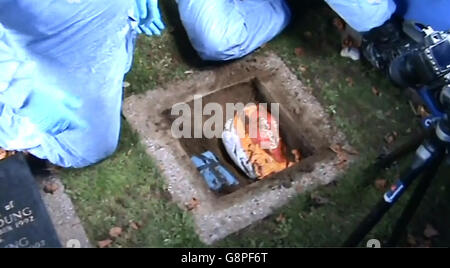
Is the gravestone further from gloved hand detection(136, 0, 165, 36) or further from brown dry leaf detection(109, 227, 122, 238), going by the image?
gloved hand detection(136, 0, 165, 36)

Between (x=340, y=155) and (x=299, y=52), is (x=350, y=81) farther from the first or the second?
(x=340, y=155)

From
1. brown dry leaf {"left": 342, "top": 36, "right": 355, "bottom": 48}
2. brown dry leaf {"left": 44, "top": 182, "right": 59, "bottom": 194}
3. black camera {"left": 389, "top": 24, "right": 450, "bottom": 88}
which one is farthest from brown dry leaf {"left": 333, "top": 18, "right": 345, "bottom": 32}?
brown dry leaf {"left": 44, "top": 182, "right": 59, "bottom": 194}

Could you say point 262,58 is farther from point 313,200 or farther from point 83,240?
point 83,240

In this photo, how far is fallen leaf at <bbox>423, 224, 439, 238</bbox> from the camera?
2084 millimetres

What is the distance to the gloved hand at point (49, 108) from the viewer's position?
183 cm

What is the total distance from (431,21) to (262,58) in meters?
0.61

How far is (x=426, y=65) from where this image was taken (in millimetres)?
1628

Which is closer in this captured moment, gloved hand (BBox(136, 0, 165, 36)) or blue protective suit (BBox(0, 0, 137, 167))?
blue protective suit (BBox(0, 0, 137, 167))

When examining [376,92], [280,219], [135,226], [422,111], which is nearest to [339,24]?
[376,92]

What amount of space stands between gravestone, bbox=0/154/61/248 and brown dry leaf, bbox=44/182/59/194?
232 millimetres

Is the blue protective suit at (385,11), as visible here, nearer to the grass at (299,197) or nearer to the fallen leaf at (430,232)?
the grass at (299,197)

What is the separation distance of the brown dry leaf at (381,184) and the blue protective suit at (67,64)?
0.84 metres

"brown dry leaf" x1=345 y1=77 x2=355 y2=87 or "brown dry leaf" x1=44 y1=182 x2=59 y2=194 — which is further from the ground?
"brown dry leaf" x1=44 y1=182 x2=59 y2=194

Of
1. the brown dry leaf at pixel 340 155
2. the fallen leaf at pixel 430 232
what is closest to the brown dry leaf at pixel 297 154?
the brown dry leaf at pixel 340 155
